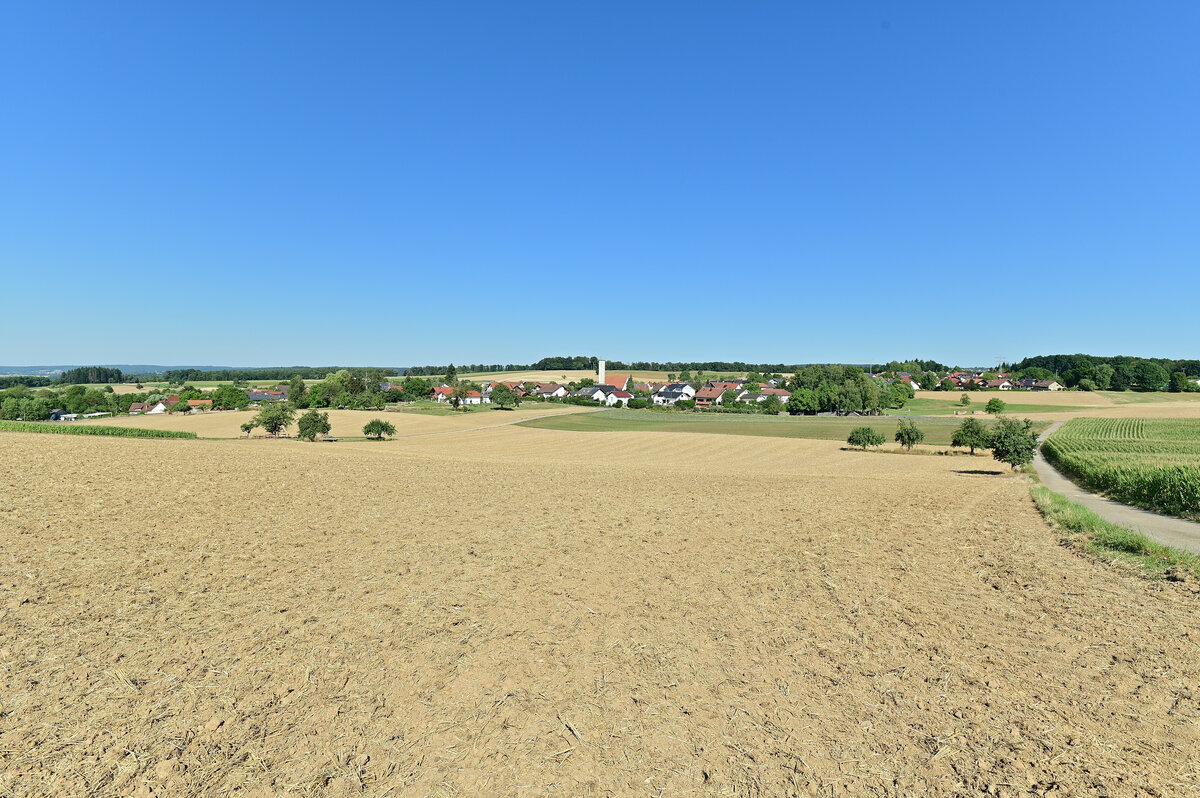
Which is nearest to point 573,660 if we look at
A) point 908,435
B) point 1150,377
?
point 908,435

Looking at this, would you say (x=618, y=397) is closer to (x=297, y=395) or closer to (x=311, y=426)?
(x=297, y=395)

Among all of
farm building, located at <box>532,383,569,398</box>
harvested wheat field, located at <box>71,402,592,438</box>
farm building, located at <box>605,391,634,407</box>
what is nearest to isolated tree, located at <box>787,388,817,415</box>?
harvested wheat field, located at <box>71,402,592,438</box>

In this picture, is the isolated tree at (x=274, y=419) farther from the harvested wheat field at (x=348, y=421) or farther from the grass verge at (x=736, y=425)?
the grass verge at (x=736, y=425)

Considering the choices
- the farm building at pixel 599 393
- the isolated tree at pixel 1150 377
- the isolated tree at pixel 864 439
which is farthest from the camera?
the farm building at pixel 599 393

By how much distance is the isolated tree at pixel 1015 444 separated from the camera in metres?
40.4

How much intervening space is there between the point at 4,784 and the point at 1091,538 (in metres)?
22.6

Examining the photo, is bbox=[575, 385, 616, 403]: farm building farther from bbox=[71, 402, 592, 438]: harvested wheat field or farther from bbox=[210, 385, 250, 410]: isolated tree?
bbox=[210, 385, 250, 410]: isolated tree

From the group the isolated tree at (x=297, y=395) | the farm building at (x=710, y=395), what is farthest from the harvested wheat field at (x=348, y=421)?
the farm building at (x=710, y=395)

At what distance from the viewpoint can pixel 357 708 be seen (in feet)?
21.4

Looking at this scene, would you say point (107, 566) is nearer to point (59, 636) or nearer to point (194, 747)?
point (59, 636)

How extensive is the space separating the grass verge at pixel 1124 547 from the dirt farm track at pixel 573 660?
857 mm

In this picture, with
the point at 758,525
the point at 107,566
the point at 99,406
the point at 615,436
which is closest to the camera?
the point at 107,566

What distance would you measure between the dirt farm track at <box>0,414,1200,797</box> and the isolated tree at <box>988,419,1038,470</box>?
94.3ft

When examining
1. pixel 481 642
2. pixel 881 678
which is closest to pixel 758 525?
pixel 881 678
